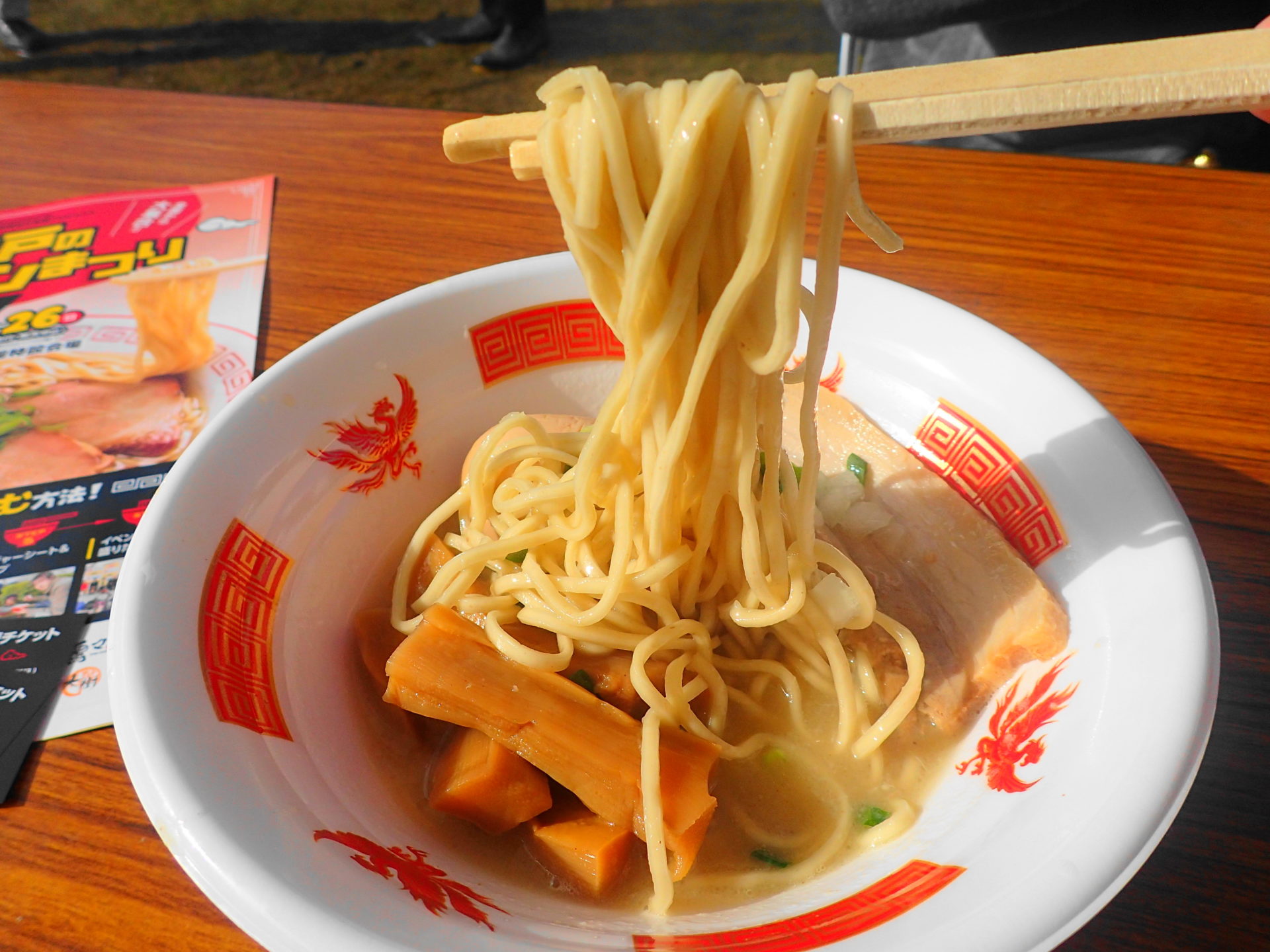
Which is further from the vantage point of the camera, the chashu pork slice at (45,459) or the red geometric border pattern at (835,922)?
the chashu pork slice at (45,459)

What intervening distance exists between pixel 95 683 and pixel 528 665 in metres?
0.78

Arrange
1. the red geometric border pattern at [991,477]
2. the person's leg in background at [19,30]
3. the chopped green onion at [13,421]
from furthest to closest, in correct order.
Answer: the person's leg in background at [19,30] < the chopped green onion at [13,421] < the red geometric border pattern at [991,477]

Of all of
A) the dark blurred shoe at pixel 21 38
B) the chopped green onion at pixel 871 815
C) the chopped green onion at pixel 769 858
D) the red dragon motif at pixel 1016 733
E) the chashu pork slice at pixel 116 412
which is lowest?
the chashu pork slice at pixel 116 412

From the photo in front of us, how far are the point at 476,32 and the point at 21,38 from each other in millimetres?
3282

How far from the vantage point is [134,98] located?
302 centimetres

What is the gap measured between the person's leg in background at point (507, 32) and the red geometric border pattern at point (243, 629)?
5.50 meters

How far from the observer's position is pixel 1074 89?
956 millimetres

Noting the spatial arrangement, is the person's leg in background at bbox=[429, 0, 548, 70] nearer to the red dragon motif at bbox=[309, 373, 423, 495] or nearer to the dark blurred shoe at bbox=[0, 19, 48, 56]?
the dark blurred shoe at bbox=[0, 19, 48, 56]

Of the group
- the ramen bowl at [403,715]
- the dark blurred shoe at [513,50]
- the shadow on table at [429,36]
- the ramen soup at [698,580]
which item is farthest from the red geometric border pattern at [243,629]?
the shadow on table at [429,36]

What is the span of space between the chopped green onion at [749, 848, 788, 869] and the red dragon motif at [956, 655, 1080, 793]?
31cm

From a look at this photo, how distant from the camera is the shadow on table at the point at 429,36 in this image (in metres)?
6.11

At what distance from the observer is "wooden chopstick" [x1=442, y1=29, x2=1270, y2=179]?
935mm

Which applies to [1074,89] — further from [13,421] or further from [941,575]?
[13,421]

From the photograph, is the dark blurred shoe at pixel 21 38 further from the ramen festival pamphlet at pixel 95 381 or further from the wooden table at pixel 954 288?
the ramen festival pamphlet at pixel 95 381
